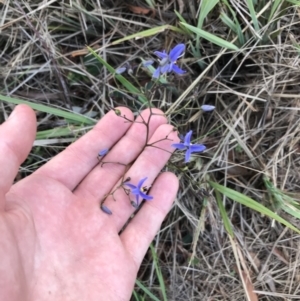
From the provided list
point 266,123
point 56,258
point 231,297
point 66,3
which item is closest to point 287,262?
point 231,297

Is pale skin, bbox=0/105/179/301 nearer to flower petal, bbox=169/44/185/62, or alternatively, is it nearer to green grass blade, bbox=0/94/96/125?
green grass blade, bbox=0/94/96/125

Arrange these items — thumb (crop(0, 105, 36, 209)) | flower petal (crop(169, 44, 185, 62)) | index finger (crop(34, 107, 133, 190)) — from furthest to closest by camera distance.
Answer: index finger (crop(34, 107, 133, 190))
flower petal (crop(169, 44, 185, 62))
thumb (crop(0, 105, 36, 209))

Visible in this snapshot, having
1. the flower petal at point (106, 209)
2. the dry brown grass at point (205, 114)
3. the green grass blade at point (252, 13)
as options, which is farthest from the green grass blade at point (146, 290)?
the green grass blade at point (252, 13)

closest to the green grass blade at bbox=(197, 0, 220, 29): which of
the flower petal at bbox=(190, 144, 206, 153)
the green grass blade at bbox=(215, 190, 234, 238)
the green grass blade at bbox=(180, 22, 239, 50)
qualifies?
the green grass blade at bbox=(180, 22, 239, 50)

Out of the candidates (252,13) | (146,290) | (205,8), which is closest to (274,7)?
(252,13)

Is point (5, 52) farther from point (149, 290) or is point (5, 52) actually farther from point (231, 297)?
point (231, 297)

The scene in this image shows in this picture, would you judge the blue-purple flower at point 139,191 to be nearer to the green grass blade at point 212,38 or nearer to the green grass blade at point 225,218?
the green grass blade at point 225,218
